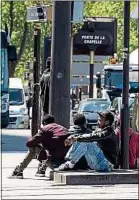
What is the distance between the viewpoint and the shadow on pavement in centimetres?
2242

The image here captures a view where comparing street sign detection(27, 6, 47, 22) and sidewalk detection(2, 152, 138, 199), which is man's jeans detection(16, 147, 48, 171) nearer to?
sidewalk detection(2, 152, 138, 199)

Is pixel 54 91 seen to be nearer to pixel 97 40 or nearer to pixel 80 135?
pixel 80 135

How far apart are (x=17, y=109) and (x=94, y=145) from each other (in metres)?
23.7

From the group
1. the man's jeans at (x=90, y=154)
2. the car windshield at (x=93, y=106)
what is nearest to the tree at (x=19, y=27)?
the car windshield at (x=93, y=106)

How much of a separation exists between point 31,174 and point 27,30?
5030 centimetres

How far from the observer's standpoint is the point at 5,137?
27734 mm

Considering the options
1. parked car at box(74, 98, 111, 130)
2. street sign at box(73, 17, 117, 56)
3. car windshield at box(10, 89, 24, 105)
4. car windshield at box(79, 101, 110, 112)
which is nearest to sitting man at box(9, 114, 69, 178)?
parked car at box(74, 98, 111, 130)

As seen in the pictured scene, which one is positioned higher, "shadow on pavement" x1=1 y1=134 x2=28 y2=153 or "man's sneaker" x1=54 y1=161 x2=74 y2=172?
"man's sneaker" x1=54 y1=161 x2=74 y2=172

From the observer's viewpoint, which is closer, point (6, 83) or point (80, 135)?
point (80, 135)

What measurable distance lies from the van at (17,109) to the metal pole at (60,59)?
1976 cm

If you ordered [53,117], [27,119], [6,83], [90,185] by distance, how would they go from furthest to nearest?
[27,119] < [6,83] < [53,117] < [90,185]

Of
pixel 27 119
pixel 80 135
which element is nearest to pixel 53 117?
pixel 80 135

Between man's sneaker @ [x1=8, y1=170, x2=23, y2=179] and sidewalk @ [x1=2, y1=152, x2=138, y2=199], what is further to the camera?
man's sneaker @ [x1=8, y1=170, x2=23, y2=179]

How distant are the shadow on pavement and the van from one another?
8066mm
